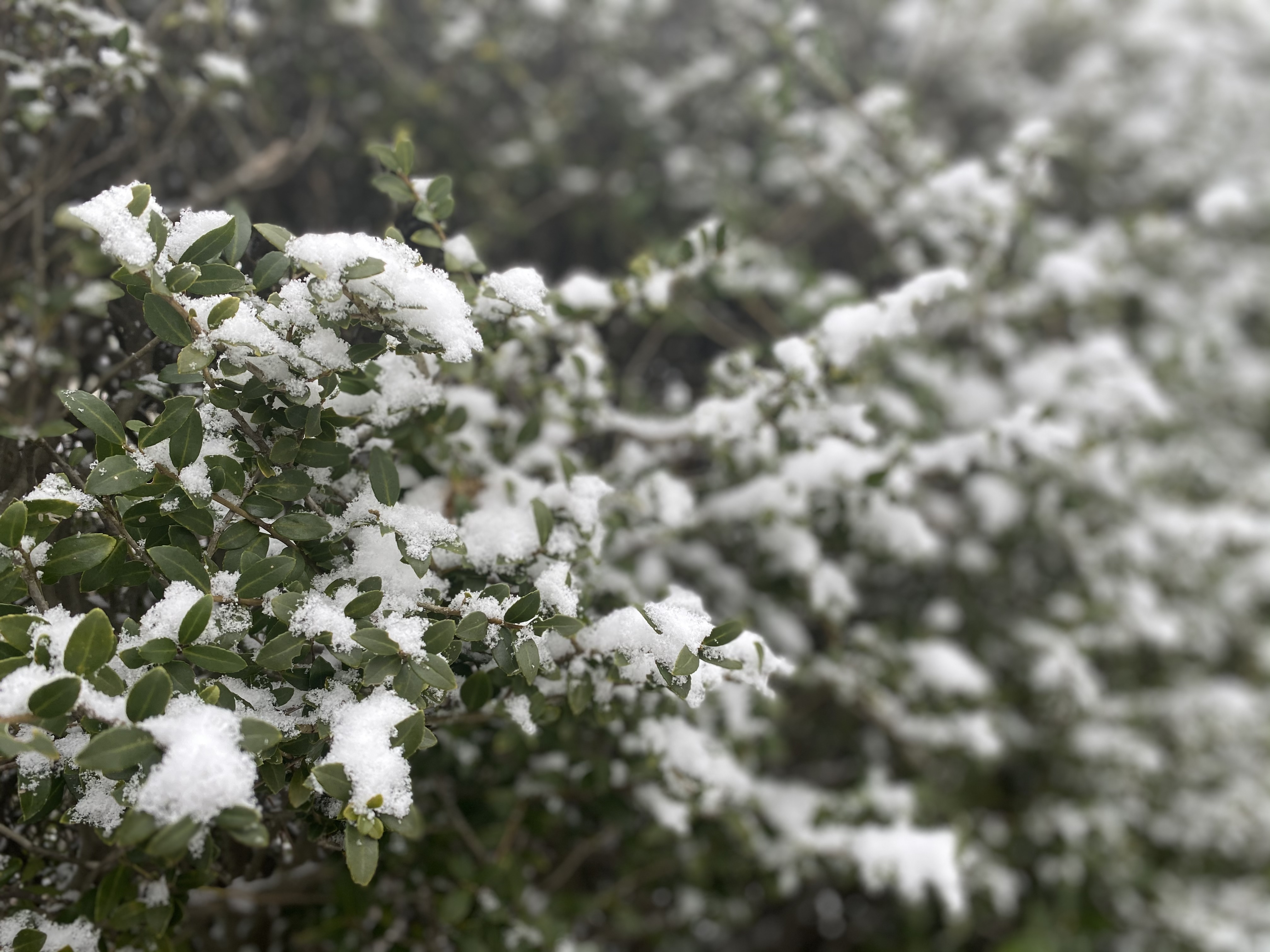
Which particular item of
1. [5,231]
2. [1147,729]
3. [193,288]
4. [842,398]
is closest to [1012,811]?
[1147,729]

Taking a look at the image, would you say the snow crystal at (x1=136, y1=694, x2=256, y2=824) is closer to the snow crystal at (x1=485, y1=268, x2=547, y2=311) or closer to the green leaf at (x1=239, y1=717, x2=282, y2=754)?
the green leaf at (x1=239, y1=717, x2=282, y2=754)

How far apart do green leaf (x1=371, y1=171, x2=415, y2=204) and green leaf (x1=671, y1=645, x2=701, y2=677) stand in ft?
2.31

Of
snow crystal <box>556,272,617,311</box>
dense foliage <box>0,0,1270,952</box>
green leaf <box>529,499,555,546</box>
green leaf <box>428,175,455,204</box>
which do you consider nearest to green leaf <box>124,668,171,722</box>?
dense foliage <box>0,0,1270,952</box>

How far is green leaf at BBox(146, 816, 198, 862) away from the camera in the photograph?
0.60 meters

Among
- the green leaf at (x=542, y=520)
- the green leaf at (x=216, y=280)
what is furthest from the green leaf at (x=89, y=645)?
the green leaf at (x=542, y=520)

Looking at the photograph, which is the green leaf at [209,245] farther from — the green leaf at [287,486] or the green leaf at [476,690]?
the green leaf at [476,690]

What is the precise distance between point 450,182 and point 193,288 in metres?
0.37

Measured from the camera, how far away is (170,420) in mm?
794

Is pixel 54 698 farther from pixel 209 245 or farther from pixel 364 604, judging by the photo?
pixel 209 245

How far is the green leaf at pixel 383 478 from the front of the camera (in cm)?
88

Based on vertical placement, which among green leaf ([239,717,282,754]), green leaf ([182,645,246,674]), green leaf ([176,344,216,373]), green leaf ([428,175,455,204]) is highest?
green leaf ([428,175,455,204])

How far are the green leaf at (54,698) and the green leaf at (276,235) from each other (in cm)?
46

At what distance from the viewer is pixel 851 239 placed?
9.04ft

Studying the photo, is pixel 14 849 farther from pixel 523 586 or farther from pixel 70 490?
pixel 523 586
